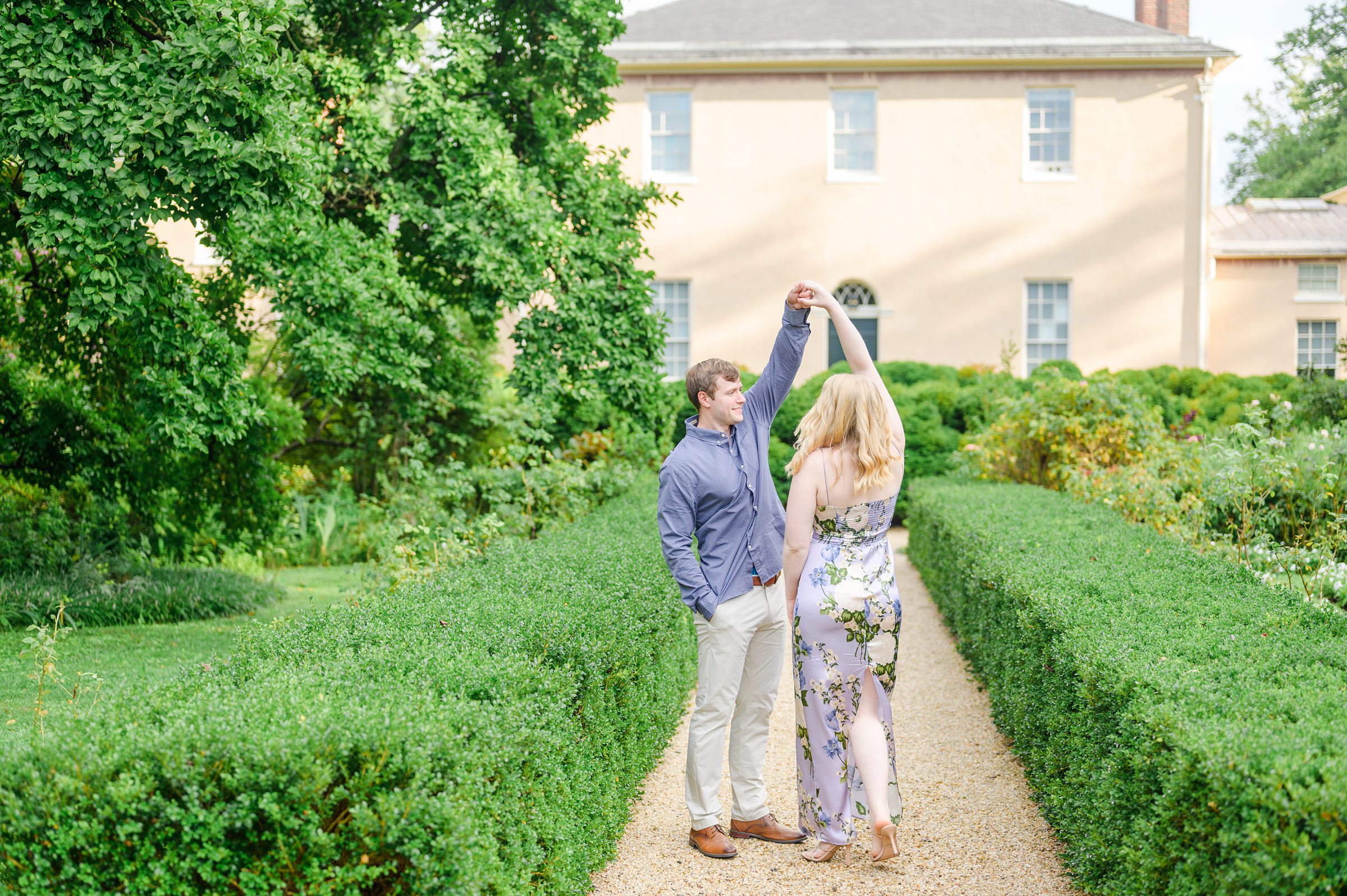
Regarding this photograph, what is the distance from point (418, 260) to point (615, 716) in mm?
6865

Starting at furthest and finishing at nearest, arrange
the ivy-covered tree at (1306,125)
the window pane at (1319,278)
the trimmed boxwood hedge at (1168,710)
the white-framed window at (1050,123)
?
the ivy-covered tree at (1306,125) < the window pane at (1319,278) < the white-framed window at (1050,123) < the trimmed boxwood hedge at (1168,710)

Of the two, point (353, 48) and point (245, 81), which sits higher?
point (353, 48)

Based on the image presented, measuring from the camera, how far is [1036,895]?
152 inches

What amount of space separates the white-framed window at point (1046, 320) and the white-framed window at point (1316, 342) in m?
4.75

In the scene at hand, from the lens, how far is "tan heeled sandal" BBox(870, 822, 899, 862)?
13.1 ft

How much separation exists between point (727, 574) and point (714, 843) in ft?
3.56

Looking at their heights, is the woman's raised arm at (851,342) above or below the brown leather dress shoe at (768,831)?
above

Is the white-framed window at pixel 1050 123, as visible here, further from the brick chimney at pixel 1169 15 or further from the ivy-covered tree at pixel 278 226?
the ivy-covered tree at pixel 278 226

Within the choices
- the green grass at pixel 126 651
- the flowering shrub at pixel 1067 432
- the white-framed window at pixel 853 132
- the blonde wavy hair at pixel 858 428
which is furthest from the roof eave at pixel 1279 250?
the blonde wavy hair at pixel 858 428

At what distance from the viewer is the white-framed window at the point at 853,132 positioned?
19.4m

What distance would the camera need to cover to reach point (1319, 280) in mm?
20641

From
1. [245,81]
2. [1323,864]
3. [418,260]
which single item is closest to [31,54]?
[245,81]

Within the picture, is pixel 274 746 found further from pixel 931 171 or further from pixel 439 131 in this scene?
pixel 931 171

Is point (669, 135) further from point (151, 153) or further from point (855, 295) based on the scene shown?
point (151, 153)
